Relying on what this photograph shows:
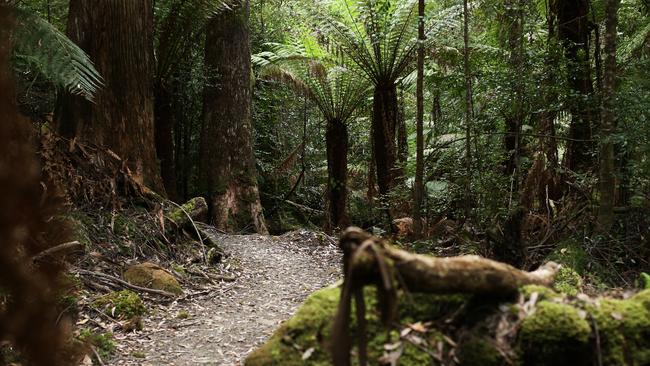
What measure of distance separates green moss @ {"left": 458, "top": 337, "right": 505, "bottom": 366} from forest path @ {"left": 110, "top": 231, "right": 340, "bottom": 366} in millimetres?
1788

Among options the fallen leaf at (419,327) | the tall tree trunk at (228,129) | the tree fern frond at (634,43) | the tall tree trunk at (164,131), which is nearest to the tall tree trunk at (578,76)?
the tree fern frond at (634,43)

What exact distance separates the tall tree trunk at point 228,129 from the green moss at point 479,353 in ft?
22.4

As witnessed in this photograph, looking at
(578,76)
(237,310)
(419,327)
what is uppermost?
(578,76)

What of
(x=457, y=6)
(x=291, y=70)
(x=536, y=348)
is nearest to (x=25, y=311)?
(x=536, y=348)

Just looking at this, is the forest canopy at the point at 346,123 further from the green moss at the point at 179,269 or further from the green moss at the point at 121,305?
the green moss at the point at 121,305

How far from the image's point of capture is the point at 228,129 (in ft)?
27.3

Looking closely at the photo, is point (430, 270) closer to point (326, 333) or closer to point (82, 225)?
point (326, 333)

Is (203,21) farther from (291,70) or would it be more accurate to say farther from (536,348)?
(536,348)

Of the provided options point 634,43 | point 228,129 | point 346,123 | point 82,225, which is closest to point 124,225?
point 82,225

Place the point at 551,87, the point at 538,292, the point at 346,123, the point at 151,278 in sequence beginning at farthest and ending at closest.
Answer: the point at 346,123, the point at 551,87, the point at 151,278, the point at 538,292

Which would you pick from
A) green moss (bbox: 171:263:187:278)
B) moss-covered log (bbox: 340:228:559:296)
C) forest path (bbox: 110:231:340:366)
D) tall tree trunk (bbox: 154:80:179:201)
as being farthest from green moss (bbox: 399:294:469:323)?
tall tree trunk (bbox: 154:80:179:201)

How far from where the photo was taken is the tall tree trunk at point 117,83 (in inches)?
202

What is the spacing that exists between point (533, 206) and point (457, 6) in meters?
3.19

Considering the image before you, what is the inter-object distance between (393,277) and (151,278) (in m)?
3.36
